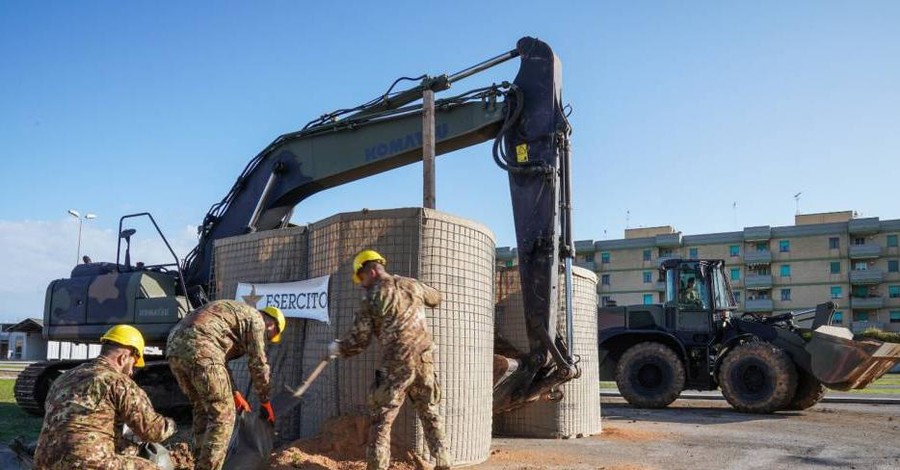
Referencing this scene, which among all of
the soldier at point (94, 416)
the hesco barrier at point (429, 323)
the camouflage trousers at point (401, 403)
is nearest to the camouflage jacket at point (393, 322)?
the camouflage trousers at point (401, 403)

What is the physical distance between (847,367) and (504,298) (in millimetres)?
6015

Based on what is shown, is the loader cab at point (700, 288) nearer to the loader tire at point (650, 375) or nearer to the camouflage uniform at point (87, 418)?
the loader tire at point (650, 375)

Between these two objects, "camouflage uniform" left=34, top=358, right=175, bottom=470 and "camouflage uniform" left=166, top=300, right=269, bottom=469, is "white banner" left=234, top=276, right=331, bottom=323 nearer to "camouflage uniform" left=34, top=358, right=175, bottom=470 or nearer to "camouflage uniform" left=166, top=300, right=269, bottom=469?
"camouflage uniform" left=166, top=300, right=269, bottom=469

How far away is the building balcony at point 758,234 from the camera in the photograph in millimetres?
64375

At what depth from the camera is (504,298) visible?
9414 mm

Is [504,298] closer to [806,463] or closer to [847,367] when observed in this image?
[806,463]

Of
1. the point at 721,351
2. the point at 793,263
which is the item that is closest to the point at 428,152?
the point at 721,351

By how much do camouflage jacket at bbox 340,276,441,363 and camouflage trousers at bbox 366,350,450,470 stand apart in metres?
0.11

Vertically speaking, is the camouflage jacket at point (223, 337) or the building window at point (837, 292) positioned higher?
the building window at point (837, 292)

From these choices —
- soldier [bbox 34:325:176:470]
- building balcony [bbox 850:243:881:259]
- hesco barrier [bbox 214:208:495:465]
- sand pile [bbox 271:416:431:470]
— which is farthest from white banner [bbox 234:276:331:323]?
building balcony [bbox 850:243:881:259]

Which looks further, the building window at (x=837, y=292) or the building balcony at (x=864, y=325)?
the building window at (x=837, y=292)

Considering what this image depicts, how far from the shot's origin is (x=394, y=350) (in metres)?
5.95

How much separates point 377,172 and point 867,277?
6336 cm

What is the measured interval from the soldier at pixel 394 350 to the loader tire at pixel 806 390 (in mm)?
9553
